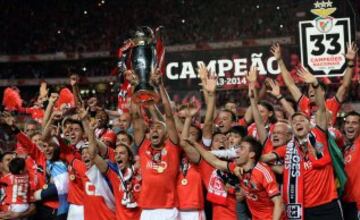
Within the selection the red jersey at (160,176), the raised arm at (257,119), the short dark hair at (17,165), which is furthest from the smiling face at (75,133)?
the raised arm at (257,119)

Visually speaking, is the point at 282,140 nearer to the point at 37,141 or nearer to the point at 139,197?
the point at 139,197

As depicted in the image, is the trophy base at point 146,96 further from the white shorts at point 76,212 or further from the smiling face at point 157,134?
the white shorts at point 76,212

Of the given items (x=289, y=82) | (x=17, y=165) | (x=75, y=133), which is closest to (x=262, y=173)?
(x=289, y=82)

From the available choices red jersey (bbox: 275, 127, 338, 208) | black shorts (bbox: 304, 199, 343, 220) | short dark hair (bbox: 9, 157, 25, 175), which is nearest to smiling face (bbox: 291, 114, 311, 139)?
red jersey (bbox: 275, 127, 338, 208)

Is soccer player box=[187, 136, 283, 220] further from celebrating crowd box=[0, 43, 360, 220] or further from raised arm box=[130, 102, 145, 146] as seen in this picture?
raised arm box=[130, 102, 145, 146]

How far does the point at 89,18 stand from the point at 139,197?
30.2 meters

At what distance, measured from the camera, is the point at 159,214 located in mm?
6887

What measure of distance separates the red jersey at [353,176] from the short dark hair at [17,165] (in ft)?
12.0

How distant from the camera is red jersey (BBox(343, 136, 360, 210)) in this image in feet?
22.3

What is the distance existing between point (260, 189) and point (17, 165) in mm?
3264

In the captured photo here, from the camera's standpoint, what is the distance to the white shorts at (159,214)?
6879 mm

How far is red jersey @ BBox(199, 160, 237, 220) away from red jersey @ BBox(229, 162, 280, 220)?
0.48m

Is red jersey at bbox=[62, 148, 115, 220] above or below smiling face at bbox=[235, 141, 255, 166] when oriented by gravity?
below

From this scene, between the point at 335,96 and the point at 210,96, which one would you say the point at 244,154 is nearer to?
the point at 210,96
